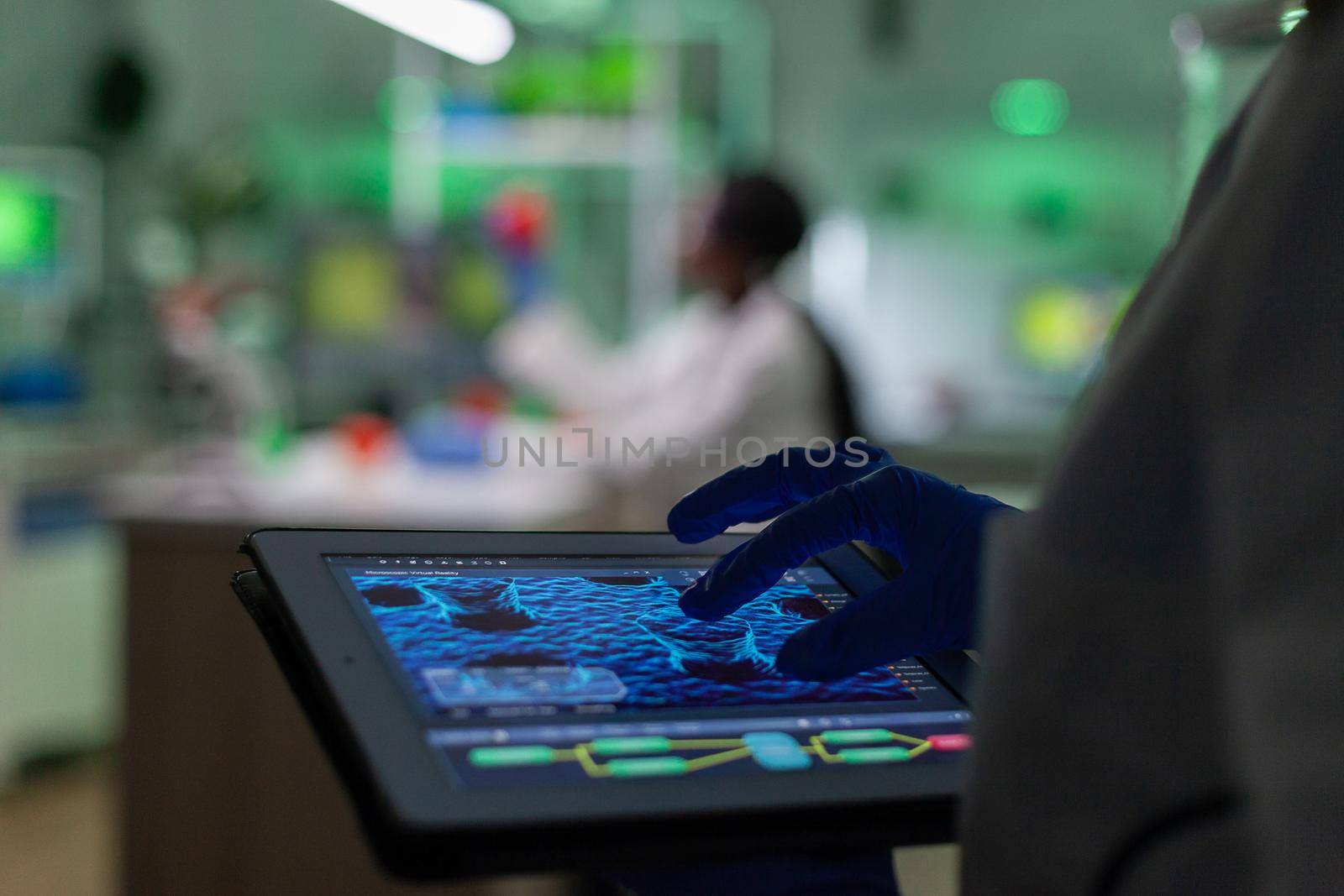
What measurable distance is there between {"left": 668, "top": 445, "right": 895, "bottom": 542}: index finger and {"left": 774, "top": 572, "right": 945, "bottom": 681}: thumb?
0.09m

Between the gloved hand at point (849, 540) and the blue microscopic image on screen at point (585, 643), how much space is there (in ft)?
0.04

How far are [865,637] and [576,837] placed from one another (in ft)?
0.62

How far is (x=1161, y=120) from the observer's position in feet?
13.6

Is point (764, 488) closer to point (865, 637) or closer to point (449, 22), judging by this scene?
point (865, 637)

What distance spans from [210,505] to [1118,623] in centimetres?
211

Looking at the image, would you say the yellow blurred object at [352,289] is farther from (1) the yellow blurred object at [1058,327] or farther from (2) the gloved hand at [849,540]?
(2) the gloved hand at [849,540]

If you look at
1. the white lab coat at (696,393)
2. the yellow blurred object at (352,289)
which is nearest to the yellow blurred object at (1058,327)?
the white lab coat at (696,393)

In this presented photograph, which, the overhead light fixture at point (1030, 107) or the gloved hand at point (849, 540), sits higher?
the overhead light fixture at point (1030, 107)

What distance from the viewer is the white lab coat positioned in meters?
2.11

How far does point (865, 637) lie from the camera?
0.54 meters

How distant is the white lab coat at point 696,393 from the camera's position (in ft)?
6.91

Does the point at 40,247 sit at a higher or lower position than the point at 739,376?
higher

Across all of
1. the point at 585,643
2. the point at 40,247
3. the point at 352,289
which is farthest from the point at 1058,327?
the point at 585,643

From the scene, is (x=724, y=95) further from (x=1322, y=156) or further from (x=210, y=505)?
(x=1322, y=156)
